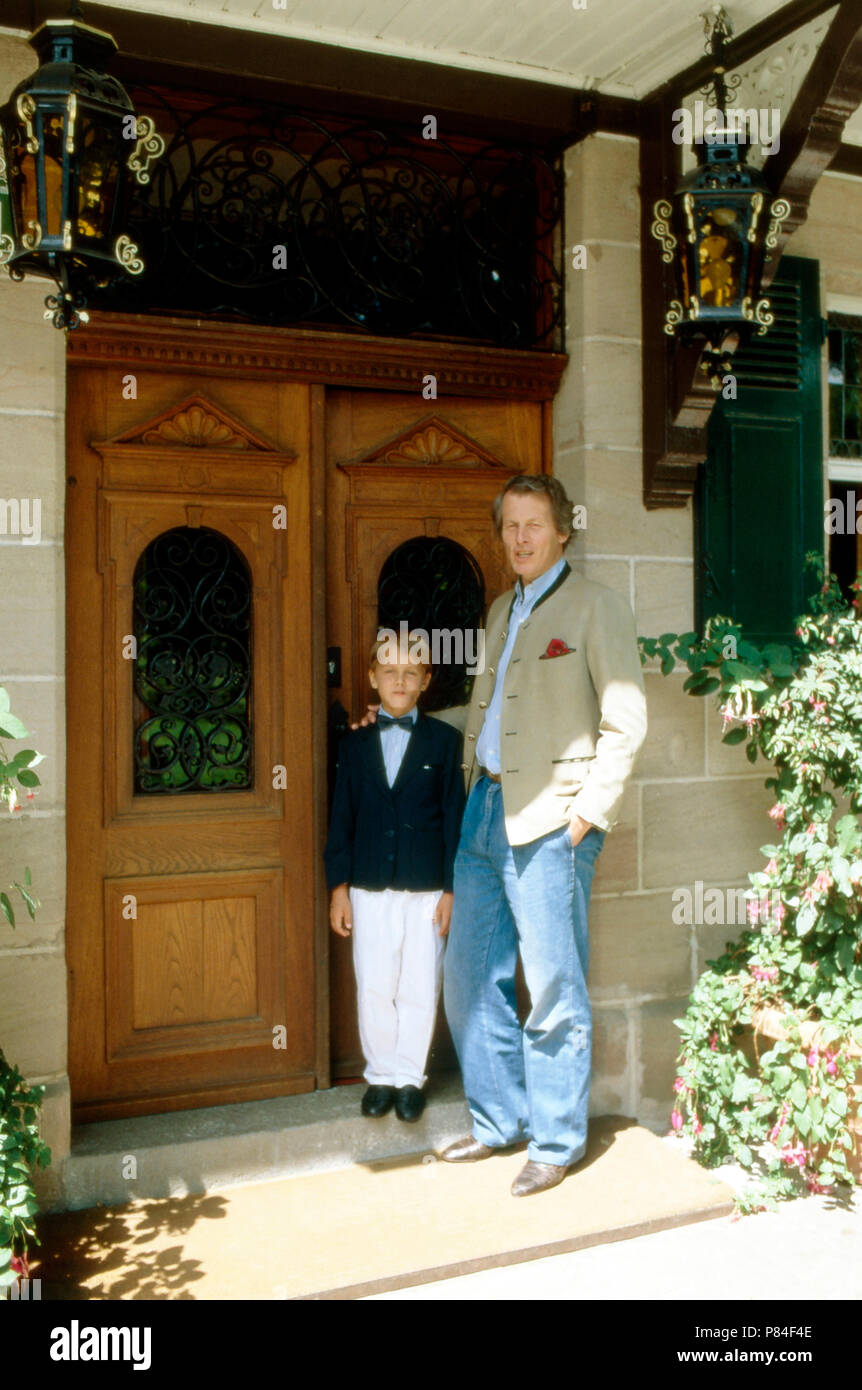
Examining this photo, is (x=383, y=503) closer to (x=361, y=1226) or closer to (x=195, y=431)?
(x=195, y=431)

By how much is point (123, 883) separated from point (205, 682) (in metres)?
0.69

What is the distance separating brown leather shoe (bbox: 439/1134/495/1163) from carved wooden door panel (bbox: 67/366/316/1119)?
554 millimetres

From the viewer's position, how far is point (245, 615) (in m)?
4.02

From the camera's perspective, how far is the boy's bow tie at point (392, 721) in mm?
3920

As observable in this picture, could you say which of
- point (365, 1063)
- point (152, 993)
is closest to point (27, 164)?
point (152, 993)

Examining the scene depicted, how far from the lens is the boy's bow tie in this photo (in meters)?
3.92

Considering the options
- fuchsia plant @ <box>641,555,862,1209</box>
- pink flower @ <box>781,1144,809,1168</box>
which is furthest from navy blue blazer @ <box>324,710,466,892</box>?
pink flower @ <box>781,1144,809,1168</box>

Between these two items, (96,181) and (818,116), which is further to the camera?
(818,116)

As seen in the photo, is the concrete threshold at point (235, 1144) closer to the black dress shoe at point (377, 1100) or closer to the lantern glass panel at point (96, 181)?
the black dress shoe at point (377, 1100)

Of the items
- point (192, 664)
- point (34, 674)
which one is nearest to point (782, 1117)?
point (192, 664)

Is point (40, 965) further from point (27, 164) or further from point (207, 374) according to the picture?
point (27, 164)

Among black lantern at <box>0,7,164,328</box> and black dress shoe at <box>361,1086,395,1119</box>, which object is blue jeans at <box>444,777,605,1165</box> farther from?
black lantern at <box>0,7,164,328</box>

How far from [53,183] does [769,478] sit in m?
2.68

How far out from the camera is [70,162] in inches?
118
